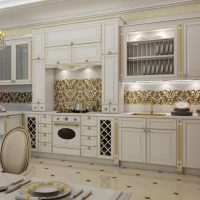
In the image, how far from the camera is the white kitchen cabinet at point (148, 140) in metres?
3.89

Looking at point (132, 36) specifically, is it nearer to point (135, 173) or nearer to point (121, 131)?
point (121, 131)

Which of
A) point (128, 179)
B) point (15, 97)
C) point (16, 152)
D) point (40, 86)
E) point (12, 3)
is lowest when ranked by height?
point (128, 179)

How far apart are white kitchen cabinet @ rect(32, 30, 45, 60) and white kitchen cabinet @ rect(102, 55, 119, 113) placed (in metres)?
1.34

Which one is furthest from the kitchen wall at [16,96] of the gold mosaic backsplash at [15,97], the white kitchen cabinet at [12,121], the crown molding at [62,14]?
the crown molding at [62,14]

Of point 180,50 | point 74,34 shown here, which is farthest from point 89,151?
point 180,50

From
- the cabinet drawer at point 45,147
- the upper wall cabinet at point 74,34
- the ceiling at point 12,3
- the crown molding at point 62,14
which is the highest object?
the ceiling at point 12,3

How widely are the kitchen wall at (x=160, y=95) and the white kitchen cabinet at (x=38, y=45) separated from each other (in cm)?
179

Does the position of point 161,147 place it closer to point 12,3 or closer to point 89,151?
point 89,151

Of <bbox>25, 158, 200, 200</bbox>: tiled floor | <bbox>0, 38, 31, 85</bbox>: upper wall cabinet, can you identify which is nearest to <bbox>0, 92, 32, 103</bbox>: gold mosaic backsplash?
<bbox>0, 38, 31, 85</bbox>: upper wall cabinet

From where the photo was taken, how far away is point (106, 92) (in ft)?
14.7

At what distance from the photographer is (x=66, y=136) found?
15.2ft

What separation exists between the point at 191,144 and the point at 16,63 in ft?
12.7

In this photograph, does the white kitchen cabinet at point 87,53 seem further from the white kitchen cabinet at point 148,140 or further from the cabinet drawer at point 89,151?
the cabinet drawer at point 89,151

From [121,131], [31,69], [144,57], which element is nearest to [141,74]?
→ [144,57]
